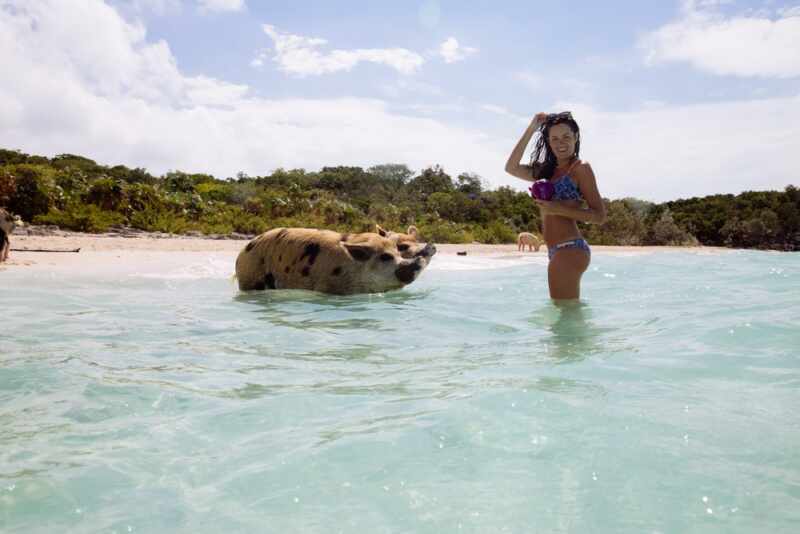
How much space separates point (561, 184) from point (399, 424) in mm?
3401

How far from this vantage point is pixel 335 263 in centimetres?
602

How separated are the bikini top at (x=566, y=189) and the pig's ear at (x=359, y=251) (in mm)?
1868

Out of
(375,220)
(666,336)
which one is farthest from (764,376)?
(375,220)

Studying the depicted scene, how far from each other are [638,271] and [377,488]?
922 cm

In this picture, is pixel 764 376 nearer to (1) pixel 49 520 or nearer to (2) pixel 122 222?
(1) pixel 49 520

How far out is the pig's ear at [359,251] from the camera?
606 cm

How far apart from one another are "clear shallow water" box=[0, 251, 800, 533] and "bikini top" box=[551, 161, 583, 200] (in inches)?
42.2

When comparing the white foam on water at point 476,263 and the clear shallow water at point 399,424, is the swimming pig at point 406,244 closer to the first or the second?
the clear shallow water at point 399,424

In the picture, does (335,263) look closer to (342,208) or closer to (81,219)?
(81,219)

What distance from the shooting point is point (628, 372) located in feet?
10.1

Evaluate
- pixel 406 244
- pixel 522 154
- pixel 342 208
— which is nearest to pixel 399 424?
pixel 522 154

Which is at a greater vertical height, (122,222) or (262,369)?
(122,222)

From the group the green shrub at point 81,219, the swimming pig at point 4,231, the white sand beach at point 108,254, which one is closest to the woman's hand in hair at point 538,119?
the white sand beach at point 108,254

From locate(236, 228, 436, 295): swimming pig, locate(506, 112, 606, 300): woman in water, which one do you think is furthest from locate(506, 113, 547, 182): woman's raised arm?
locate(236, 228, 436, 295): swimming pig
